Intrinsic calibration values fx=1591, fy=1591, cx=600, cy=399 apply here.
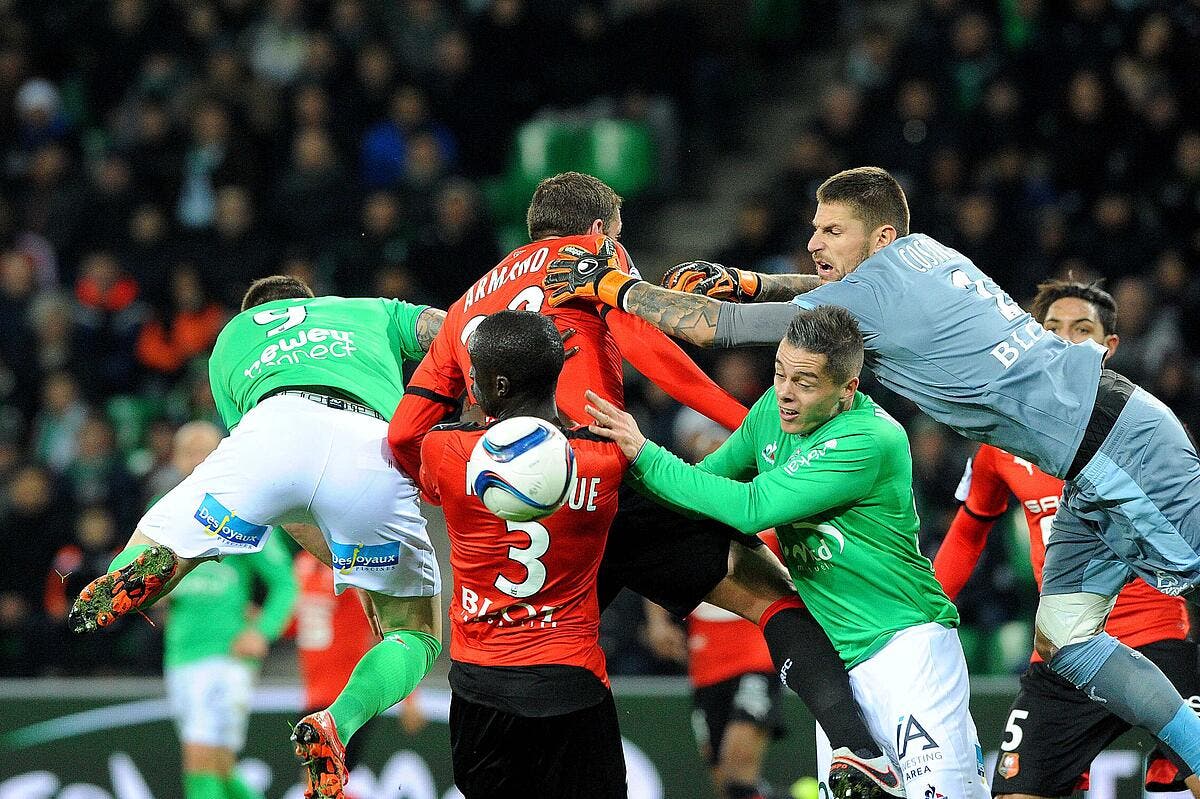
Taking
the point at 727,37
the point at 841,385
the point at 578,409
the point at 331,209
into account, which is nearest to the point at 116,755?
the point at 331,209

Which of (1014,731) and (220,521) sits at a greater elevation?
(220,521)

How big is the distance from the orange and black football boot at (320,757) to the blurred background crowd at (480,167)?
4.74 m

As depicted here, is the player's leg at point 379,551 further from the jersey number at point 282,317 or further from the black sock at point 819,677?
the black sock at point 819,677

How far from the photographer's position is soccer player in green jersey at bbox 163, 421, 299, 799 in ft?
30.7

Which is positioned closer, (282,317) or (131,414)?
(282,317)

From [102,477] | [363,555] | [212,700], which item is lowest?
Result: [212,700]

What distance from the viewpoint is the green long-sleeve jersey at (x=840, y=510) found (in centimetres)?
505

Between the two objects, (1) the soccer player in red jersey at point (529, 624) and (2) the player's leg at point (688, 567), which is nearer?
(1) the soccer player in red jersey at point (529, 624)

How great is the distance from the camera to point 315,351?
19.9ft

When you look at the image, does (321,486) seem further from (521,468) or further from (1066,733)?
(1066,733)

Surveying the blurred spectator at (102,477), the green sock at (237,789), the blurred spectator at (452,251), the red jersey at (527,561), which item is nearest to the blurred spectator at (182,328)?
the blurred spectator at (102,477)

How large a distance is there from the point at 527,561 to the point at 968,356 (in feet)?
5.14

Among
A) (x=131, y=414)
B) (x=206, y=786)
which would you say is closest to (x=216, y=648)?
(x=206, y=786)

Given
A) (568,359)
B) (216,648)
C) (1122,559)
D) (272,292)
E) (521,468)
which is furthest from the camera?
(216,648)
